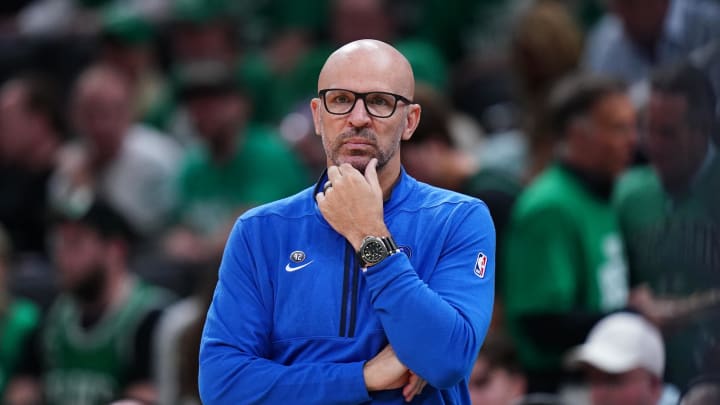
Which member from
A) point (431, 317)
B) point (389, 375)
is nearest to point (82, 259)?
point (389, 375)

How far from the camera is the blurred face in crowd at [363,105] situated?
353 cm

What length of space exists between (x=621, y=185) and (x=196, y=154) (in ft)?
11.0

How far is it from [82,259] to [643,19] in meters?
3.29

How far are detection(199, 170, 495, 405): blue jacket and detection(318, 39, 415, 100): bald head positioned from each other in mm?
301

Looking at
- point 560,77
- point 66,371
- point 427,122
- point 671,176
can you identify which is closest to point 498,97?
point 560,77

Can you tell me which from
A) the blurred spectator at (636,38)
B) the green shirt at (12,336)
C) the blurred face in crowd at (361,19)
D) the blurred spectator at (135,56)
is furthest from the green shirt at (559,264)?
the blurred spectator at (135,56)

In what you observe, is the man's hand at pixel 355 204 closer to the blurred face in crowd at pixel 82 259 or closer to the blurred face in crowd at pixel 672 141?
the blurred face in crowd at pixel 672 141

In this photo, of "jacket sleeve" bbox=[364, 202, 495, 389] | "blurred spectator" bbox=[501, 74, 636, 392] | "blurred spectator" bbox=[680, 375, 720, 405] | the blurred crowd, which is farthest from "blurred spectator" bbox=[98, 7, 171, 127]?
"jacket sleeve" bbox=[364, 202, 495, 389]

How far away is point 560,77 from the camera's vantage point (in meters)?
7.73

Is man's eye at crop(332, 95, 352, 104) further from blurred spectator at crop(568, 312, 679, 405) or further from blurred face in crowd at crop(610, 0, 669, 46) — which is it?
blurred face in crowd at crop(610, 0, 669, 46)

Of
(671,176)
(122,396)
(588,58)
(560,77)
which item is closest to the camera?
(671,176)

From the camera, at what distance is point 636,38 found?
791 cm

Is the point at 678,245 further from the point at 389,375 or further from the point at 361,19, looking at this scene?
the point at 361,19

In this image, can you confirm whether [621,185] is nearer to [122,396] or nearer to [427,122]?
[427,122]
